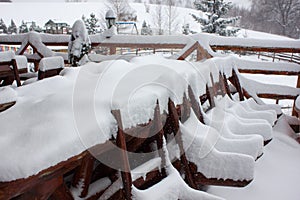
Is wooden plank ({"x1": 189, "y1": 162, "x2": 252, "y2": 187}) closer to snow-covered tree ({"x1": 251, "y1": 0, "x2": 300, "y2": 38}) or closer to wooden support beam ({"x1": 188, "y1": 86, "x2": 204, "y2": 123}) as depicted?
wooden support beam ({"x1": 188, "y1": 86, "x2": 204, "y2": 123})

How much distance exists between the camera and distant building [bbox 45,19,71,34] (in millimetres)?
22959

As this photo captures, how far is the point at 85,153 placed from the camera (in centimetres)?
110

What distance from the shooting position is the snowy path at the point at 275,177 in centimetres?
204

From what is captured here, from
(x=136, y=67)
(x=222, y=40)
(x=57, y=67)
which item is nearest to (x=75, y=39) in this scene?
(x=57, y=67)

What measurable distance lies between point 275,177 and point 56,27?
959 inches

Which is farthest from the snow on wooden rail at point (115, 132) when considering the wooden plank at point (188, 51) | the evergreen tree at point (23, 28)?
the evergreen tree at point (23, 28)

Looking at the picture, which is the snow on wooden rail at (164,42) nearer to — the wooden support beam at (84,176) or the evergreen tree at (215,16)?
the wooden support beam at (84,176)

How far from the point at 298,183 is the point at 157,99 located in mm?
1573

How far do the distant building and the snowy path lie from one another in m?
22.4

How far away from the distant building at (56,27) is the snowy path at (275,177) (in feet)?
Result: 73.4

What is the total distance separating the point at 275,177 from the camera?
2305mm

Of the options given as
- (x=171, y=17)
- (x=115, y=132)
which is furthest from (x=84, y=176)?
(x=171, y=17)

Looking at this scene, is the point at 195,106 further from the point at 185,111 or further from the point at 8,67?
the point at 8,67

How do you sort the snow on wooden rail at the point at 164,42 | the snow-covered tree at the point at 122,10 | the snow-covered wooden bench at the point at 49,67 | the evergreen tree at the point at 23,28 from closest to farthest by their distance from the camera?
the snow-covered wooden bench at the point at 49,67 → the snow on wooden rail at the point at 164,42 → the snow-covered tree at the point at 122,10 → the evergreen tree at the point at 23,28
